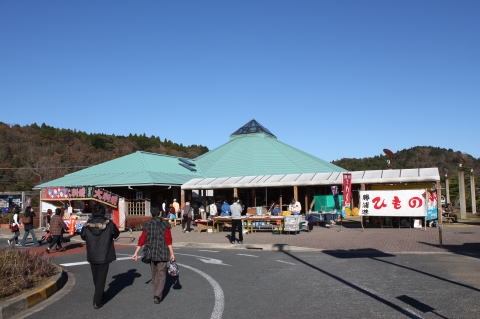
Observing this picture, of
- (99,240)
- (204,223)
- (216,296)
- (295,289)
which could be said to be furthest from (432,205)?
(99,240)

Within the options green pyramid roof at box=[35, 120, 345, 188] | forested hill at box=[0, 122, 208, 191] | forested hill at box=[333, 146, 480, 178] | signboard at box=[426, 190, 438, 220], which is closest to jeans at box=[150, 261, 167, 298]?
signboard at box=[426, 190, 438, 220]

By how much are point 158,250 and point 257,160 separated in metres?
30.6

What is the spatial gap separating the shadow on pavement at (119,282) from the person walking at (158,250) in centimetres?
110

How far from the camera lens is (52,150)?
67062mm

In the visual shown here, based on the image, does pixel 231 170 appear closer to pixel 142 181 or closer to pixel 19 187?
pixel 142 181

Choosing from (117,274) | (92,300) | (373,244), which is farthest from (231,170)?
(92,300)

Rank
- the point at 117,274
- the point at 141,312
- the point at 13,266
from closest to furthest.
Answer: the point at 141,312, the point at 13,266, the point at 117,274

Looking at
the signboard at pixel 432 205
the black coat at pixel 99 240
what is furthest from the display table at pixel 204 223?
the black coat at pixel 99 240

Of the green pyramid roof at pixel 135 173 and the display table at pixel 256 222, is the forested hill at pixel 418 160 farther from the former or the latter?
the display table at pixel 256 222

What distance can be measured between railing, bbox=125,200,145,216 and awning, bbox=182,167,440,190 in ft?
13.0

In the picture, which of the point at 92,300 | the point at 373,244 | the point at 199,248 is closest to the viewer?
the point at 92,300

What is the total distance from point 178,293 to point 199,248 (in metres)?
8.79

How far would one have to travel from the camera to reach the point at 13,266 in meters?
8.40

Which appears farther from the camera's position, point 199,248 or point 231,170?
point 231,170
